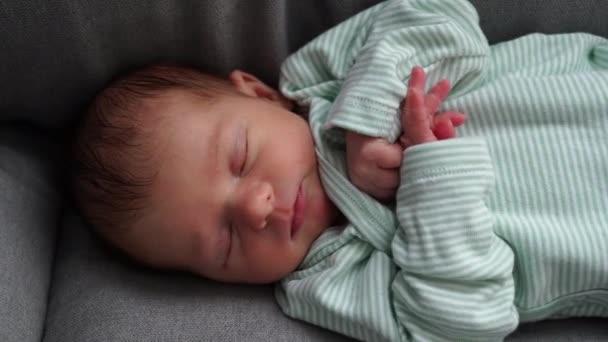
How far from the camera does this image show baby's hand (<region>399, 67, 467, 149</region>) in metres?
1.02

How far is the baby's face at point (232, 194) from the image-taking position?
3.37 feet

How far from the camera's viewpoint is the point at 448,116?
41.1 inches

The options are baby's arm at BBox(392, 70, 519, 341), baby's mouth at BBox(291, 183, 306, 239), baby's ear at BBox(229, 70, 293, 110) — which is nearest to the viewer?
baby's arm at BBox(392, 70, 519, 341)

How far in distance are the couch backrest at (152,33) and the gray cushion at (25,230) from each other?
0.22ft

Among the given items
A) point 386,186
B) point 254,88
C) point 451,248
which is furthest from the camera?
point 254,88

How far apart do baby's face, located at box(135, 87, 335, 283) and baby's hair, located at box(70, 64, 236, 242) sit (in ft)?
0.07

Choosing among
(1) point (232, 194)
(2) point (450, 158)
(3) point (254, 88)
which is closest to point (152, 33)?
(3) point (254, 88)

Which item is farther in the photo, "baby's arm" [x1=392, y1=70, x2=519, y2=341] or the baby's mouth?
the baby's mouth

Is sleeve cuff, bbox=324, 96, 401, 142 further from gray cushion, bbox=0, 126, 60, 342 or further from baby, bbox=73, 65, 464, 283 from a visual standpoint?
gray cushion, bbox=0, 126, 60, 342

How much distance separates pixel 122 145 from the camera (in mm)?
A: 1034

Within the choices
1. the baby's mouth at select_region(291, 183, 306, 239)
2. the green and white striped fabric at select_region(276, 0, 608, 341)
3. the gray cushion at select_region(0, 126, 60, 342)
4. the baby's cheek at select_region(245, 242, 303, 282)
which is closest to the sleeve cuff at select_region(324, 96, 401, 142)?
the green and white striped fabric at select_region(276, 0, 608, 341)

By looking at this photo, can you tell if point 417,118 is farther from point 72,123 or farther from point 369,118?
point 72,123

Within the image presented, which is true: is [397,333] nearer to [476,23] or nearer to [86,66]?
[476,23]

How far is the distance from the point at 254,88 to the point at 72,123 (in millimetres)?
367
